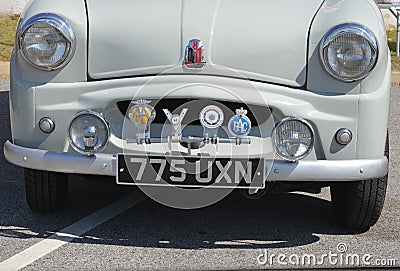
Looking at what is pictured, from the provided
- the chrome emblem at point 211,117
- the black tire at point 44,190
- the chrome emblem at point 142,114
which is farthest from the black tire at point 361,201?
the black tire at point 44,190

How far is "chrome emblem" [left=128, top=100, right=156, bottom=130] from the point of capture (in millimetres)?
3736

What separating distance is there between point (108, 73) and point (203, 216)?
1016 mm

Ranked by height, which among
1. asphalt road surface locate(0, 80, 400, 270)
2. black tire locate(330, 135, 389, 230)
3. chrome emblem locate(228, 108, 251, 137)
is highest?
chrome emblem locate(228, 108, 251, 137)

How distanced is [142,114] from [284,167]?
67 centimetres

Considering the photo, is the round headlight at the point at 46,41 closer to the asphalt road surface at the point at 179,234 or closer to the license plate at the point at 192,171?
the license plate at the point at 192,171

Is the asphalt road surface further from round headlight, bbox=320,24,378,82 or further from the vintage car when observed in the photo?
round headlight, bbox=320,24,378,82

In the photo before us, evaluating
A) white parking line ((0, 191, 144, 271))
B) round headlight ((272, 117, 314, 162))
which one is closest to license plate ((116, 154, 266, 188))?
round headlight ((272, 117, 314, 162))

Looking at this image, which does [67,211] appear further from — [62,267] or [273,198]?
[273,198]

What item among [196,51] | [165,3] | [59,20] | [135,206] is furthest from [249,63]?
[135,206]

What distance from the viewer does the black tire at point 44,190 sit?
419 centimetres

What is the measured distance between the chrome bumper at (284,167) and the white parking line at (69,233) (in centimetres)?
A: 37

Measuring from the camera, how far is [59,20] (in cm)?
384
